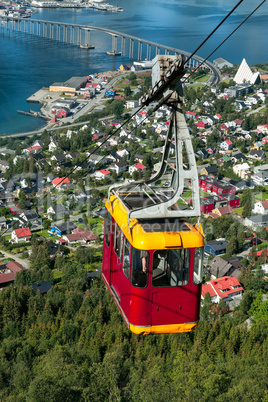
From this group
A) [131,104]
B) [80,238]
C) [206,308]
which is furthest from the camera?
[131,104]

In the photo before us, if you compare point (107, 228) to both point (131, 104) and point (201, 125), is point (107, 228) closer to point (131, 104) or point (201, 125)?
point (201, 125)

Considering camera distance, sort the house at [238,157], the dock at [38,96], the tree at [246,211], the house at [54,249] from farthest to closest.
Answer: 1. the dock at [38,96]
2. the house at [238,157]
3. the tree at [246,211]
4. the house at [54,249]

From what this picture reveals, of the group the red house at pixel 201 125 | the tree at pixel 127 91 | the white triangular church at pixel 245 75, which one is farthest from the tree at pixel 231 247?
the white triangular church at pixel 245 75

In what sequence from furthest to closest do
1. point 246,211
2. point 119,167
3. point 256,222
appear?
1. point 119,167
2. point 246,211
3. point 256,222

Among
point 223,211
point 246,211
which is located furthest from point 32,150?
point 246,211

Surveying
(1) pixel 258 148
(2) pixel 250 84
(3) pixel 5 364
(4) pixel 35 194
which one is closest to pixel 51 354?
(3) pixel 5 364

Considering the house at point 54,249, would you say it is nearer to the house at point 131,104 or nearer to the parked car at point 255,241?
the parked car at point 255,241

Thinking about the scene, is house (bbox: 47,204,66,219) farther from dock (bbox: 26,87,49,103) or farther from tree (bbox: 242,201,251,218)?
dock (bbox: 26,87,49,103)
